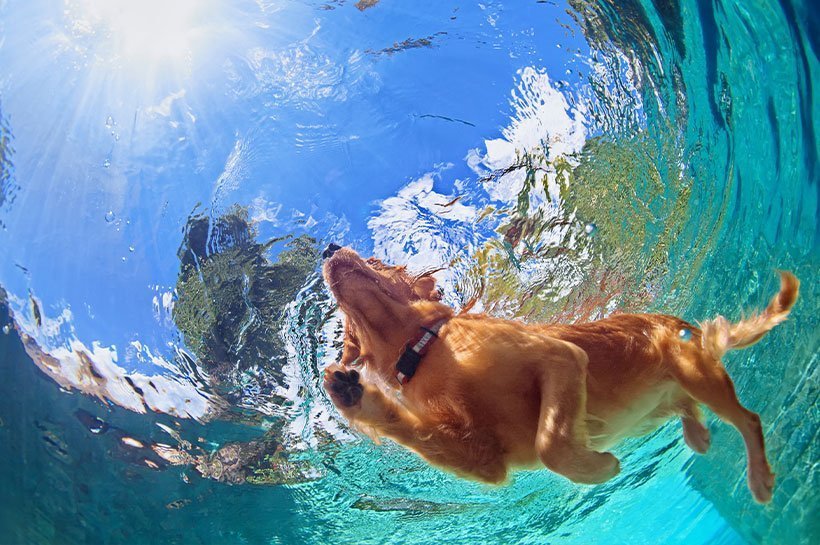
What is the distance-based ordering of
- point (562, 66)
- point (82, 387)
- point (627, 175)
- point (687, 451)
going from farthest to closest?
1. point (687, 451)
2. point (82, 387)
3. point (627, 175)
4. point (562, 66)

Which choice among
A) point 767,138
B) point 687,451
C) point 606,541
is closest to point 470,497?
point 687,451

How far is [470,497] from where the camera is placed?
10117 mm

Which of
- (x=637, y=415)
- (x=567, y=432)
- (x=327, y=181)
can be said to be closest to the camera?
(x=567, y=432)

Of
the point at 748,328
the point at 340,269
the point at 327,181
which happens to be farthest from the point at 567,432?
the point at 327,181

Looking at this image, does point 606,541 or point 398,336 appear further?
point 606,541

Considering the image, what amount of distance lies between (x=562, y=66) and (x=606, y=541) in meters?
19.9

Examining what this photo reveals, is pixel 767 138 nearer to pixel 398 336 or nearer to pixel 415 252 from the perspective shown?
pixel 415 252

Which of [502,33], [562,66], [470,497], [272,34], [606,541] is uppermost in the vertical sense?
[272,34]

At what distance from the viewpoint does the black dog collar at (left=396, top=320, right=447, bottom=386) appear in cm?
293

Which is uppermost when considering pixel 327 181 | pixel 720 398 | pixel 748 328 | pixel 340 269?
pixel 327 181

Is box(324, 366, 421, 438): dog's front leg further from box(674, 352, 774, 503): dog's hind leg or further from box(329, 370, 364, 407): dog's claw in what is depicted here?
box(674, 352, 774, 503): dog's hind leg

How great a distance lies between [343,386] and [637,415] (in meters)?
2.18

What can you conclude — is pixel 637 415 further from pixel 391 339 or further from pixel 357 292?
pixel 357 292

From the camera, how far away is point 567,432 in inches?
101
